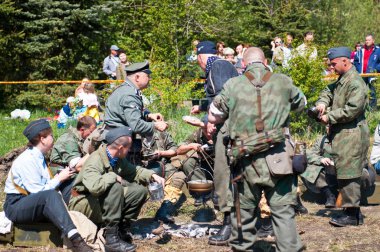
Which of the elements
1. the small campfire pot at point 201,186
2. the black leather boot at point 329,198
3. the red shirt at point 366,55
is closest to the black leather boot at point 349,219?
the black leather boot at point 329,198

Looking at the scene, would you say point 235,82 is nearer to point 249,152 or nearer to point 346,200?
point 249,152

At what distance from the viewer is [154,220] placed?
24.8 feet

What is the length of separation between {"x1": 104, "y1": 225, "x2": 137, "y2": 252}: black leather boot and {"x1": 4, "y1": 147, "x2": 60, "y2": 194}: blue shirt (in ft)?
2.27

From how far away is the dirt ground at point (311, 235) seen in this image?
6.50m

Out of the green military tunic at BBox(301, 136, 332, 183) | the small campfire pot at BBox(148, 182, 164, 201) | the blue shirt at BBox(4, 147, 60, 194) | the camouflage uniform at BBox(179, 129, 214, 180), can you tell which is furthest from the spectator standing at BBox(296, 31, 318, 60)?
the blue shirt at BBox(4, 147, 60, 194)

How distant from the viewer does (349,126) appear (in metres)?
7.15

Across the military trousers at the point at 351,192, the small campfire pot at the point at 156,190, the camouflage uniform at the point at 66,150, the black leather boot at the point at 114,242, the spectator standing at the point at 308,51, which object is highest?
the spectator standing at the point at 308,51

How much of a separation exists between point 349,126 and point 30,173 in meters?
3.44

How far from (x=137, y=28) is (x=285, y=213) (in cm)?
1568

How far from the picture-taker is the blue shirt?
6.21m

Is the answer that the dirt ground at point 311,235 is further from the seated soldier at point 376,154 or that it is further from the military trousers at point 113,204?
the seated soldier at point 376,154

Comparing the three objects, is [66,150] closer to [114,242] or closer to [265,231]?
[114,242]

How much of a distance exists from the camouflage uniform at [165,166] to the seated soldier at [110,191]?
866mm

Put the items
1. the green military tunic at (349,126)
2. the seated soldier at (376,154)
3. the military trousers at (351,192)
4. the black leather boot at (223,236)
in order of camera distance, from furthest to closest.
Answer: the seated soldier at (376,154)
the military trousers at (351,192)
the green military tunic at (349,126)
the black leather boot at (223,236)
